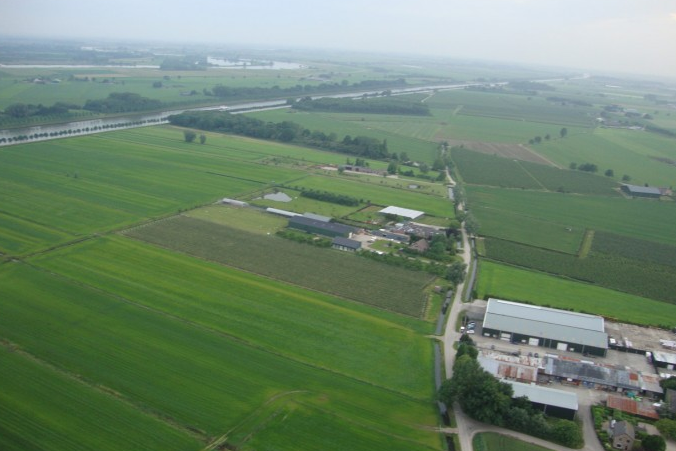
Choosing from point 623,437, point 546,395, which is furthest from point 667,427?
point 546,395

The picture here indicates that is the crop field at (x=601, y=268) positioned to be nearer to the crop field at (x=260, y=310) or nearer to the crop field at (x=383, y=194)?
the crop field at (x=383, y=194)

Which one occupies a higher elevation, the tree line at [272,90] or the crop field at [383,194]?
the tree line at [272,90]

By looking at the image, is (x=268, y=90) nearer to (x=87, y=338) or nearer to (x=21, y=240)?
(x=21, y=240)

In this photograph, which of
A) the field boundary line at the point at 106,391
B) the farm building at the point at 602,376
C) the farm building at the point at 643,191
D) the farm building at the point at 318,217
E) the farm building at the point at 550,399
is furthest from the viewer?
the farm building at the point at 643,191

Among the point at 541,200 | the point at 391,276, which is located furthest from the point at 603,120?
the point at 391,276

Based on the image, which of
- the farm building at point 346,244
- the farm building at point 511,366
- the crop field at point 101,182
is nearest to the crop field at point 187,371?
the farm building at point 511,366

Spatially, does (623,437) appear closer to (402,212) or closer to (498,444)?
(498,444)

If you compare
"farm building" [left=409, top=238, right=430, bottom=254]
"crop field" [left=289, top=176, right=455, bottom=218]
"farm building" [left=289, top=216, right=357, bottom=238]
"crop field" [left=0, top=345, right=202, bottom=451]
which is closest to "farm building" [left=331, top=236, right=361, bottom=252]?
"farm building" [left=289, top=216, right=357, bottom=238]
